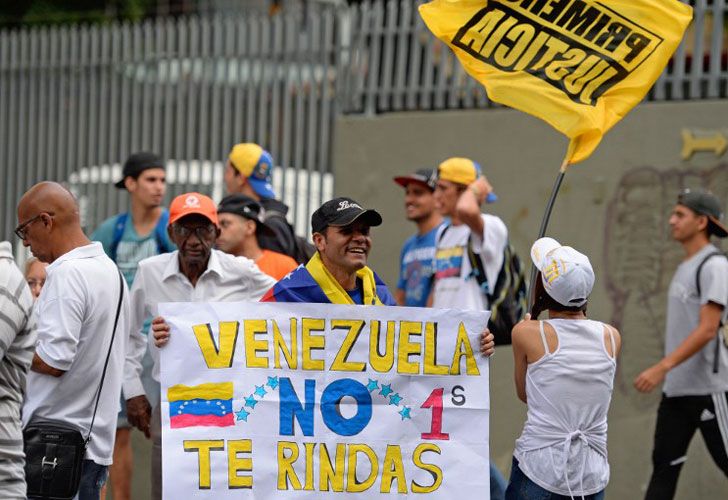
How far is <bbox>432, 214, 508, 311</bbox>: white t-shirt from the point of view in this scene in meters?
8.45

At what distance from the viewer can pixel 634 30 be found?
277 inches

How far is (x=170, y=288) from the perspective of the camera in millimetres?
7246

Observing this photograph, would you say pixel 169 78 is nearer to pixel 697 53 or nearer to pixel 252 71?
pixel 252 71

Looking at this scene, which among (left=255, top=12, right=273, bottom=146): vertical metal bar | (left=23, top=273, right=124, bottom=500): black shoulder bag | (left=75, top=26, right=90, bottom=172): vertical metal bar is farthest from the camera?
(left=75, top=26, right=90, bottom=172): vertical metal bar

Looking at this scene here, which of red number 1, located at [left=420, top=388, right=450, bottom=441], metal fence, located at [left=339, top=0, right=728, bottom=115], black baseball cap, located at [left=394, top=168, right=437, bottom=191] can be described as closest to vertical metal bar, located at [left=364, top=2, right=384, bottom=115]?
metal fence, located at [left=339, top=0, right=728, bottom=115]

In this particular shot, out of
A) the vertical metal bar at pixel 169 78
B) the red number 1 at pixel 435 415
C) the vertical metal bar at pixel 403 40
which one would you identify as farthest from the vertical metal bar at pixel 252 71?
the red number 1 at pixel 435 415

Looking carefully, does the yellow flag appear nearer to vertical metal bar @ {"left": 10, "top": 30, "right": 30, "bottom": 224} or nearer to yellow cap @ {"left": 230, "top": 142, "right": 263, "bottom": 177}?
yellow cap @ {"left": 230, "top": 142, "right": 263, "bottom": 177}

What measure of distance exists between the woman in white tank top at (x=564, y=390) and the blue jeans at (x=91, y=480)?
180cm

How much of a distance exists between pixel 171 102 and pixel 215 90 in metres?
0.44

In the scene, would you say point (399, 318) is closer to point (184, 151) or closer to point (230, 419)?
point (230, 419)

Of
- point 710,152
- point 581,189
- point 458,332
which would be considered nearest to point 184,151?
point 581,189

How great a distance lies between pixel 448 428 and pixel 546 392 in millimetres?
565

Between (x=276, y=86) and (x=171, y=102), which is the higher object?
(x=276, y=86)

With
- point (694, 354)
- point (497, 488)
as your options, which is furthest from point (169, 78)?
point (497, 488)
